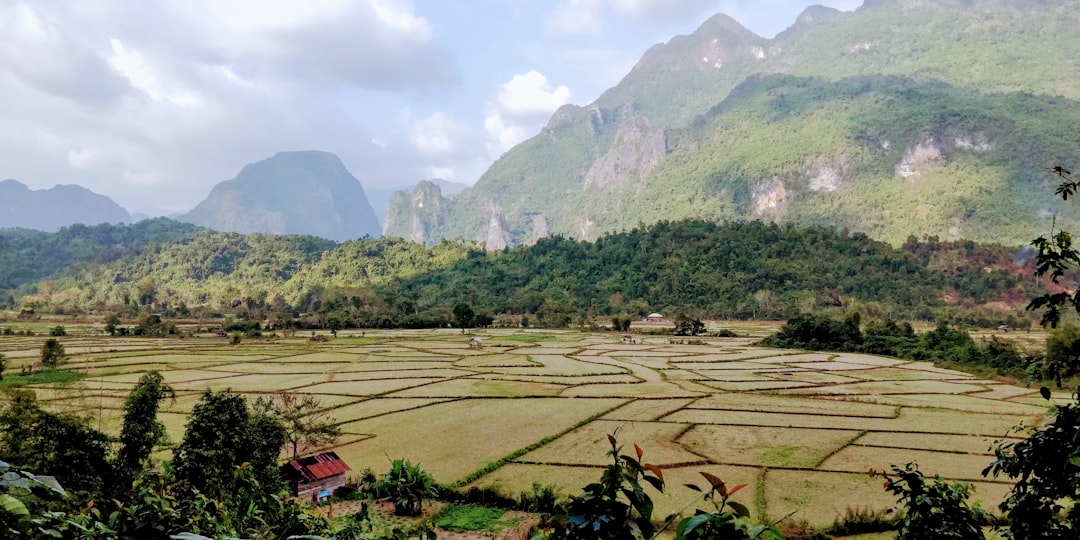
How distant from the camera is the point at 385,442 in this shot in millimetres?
19359

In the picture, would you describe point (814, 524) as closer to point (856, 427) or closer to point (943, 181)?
point (856, 427)

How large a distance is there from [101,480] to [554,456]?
11108mm

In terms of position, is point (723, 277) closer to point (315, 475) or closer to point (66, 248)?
point (315, 475)

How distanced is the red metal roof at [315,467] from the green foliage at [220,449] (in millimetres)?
498

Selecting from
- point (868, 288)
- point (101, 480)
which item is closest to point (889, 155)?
point (868, 288)

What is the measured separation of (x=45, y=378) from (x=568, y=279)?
72.3 meters

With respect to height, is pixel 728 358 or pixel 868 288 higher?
pixel 868 288

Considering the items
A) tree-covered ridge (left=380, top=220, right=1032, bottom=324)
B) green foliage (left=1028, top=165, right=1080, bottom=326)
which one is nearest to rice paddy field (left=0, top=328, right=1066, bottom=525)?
green foliage (left=1028, top=165, right=1080, bottom=326)

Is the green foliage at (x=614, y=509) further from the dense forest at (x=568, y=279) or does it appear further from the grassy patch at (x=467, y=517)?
the dense forest at (x=568, y=279)

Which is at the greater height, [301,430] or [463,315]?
[463,315]

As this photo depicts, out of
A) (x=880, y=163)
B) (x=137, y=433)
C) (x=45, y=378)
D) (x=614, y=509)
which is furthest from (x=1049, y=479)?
(x=880, y=163)

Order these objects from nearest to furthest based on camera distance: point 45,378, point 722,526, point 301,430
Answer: point 722,526 < point 301,430 < point 45,378

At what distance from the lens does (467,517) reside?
13234mm

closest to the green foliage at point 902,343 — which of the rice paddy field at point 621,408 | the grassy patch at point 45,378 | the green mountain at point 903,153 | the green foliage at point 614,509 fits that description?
the rice paddy field at point 621,408
